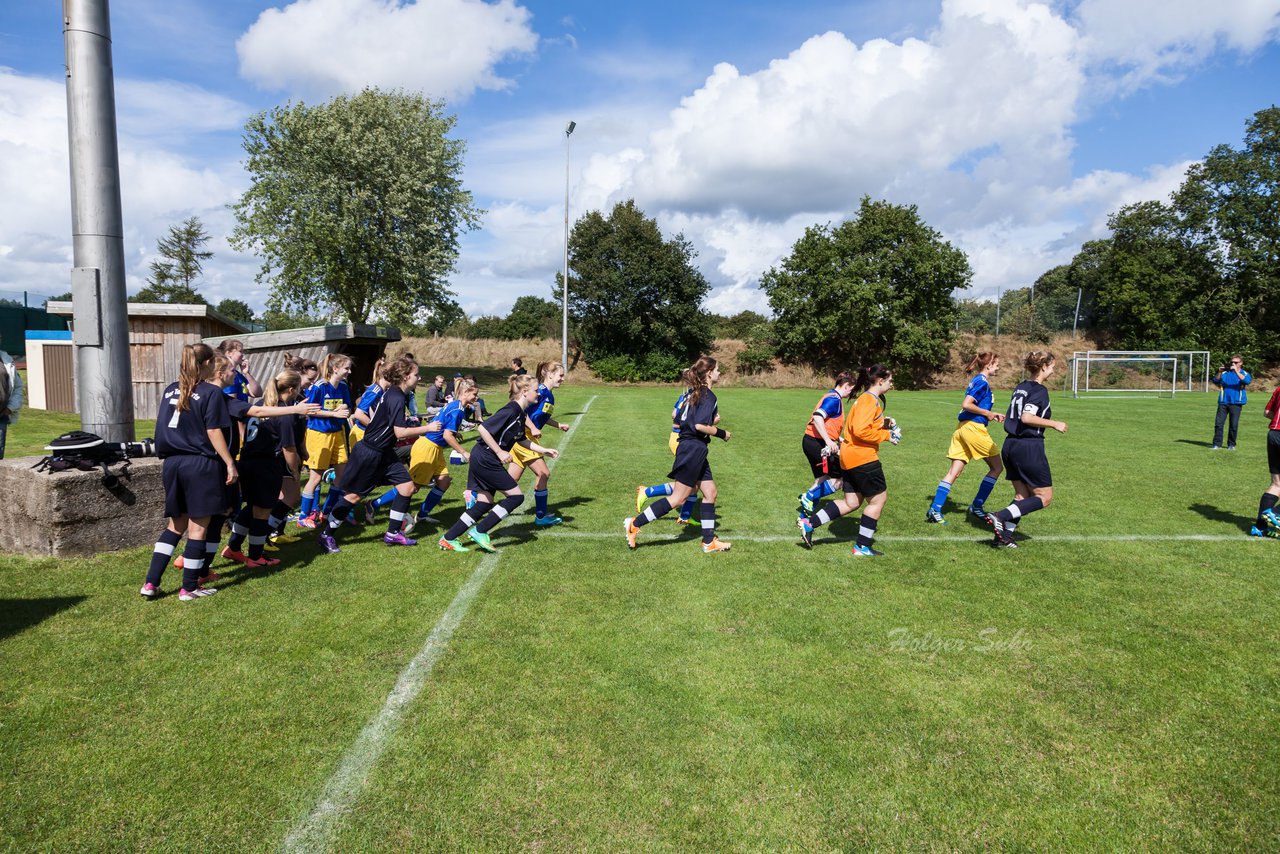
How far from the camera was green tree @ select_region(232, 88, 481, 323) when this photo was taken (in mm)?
32344

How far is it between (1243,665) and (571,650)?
413 centimetres

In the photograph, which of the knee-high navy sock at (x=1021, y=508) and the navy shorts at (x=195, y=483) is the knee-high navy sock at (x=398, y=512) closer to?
the navy shorts at (x=195, y=483)

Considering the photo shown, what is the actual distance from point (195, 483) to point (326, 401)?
269 cm

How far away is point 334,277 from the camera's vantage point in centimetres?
3284

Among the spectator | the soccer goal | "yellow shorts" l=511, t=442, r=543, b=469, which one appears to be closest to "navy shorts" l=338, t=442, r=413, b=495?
"yellow shorts" l=511, t=442, r=543, b=469

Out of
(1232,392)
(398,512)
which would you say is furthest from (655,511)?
(1232,392)

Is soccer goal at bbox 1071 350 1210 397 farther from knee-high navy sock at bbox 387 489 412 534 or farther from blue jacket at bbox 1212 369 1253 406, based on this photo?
knee-high navy sock at bbox 387 489 412 534

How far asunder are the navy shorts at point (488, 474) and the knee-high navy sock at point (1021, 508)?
4710 mm

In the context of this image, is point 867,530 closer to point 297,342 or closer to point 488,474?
point 488,474

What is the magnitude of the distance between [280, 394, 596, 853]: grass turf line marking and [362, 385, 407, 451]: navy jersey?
2.27 m

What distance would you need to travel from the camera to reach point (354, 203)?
3228 centimetres

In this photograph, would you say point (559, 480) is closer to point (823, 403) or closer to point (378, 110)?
point (823, 403)

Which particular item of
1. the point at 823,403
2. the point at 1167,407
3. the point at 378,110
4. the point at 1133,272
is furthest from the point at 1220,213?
the point at 823,403

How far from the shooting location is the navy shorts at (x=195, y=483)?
209 inches
